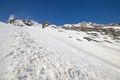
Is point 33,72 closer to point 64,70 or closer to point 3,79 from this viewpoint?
point 3,79

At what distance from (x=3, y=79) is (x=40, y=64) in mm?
3123

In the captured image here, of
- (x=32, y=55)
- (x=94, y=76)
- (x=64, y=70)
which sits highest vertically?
(x=32, y=55)

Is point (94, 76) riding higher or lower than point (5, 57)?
lower

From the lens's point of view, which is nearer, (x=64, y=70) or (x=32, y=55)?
(x=64, y=70)

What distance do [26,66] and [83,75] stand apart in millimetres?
4482

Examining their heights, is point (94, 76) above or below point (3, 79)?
below

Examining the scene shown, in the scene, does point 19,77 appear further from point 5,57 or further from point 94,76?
point 94,76

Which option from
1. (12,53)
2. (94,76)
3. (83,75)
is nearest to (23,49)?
(12,53)

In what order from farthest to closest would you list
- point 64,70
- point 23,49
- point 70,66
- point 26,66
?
point 23,49, point 70,66, point 64,70, point 26,66

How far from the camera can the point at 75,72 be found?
960 centimetres

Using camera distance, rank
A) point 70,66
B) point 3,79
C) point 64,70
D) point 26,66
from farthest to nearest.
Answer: point 70,66
point 64,70
point 26,66
point 3,79

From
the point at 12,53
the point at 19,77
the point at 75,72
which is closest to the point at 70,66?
the point at 75,72

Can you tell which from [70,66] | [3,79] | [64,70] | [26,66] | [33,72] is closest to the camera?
[3,79]

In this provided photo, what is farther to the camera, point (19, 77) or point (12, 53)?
point (12, 53)
